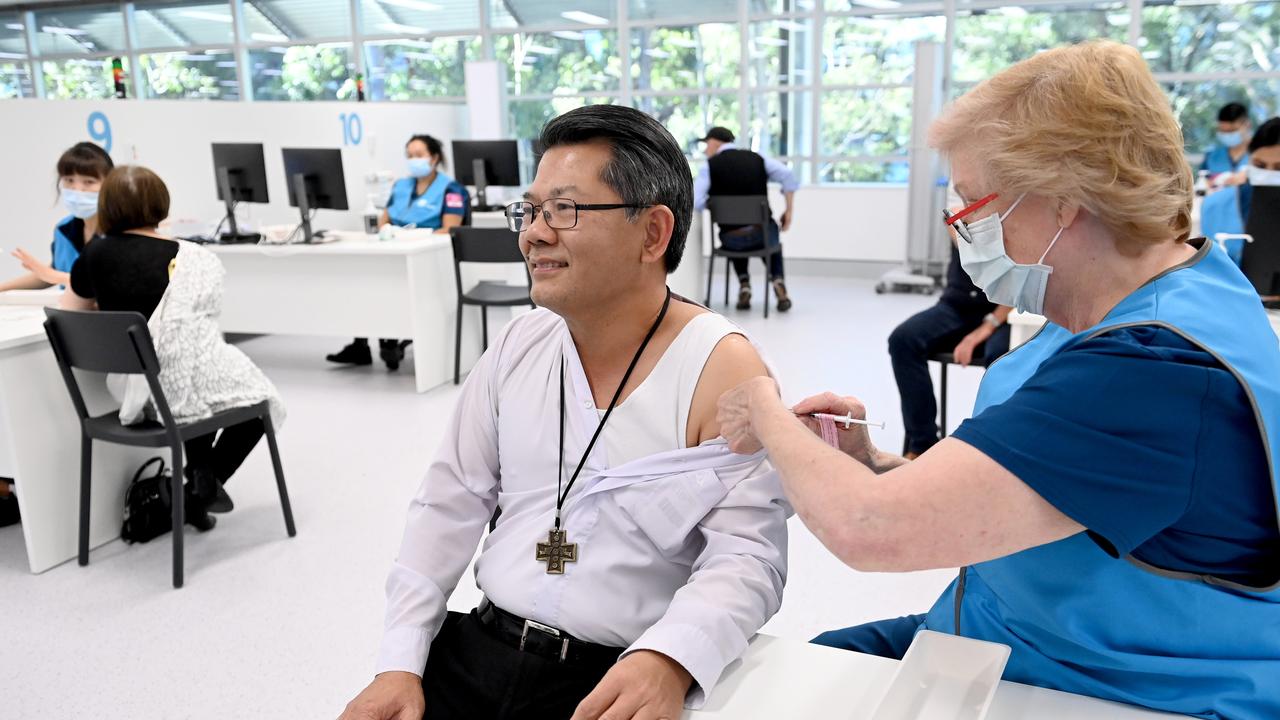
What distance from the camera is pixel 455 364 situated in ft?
17.1

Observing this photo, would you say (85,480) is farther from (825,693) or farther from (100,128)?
(100,128)

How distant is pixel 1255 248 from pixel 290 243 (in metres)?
4.58

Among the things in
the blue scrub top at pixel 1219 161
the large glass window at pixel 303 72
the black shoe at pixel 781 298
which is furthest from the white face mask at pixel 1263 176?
the large glass window at pixel 303 72

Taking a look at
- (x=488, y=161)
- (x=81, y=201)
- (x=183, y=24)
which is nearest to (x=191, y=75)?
(x=183, y=24)

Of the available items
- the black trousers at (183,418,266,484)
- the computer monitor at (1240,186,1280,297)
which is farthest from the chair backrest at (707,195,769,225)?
the black trousers at (183,418,266,484)

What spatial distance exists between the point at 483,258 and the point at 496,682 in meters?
3.87

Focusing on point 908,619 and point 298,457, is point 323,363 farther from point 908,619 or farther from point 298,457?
point 908,619

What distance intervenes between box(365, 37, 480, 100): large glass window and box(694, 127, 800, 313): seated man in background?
4324mm

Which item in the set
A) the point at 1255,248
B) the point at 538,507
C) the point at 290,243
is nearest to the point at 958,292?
the point at 1255,248

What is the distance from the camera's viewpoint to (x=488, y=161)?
6.82m

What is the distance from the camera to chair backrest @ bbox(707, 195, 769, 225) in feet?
21.8

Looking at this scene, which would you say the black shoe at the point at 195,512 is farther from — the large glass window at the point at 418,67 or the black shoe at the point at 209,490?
the large glass window at the point at 418,67

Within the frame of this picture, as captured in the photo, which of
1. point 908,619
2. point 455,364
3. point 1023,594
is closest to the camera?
point 1023,594

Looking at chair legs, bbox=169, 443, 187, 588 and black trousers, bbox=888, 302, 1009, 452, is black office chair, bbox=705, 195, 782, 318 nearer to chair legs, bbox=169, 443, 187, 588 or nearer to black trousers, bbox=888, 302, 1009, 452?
black trousers, bbox=888, 302, 1009, 452
